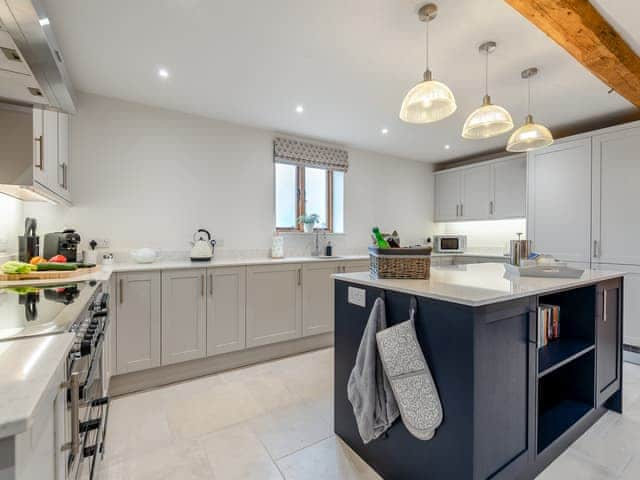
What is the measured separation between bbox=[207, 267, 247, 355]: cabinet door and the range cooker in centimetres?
115

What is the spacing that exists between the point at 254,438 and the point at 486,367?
4.68 feet

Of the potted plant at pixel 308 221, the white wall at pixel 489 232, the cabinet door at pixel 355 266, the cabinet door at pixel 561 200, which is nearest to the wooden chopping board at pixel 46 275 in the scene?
the potted plant at pixel 308 221

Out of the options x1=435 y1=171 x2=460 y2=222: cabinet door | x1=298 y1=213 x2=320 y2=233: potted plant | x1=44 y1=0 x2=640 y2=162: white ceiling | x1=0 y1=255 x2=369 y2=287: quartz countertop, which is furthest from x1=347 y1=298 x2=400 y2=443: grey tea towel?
x1=435 y1=171 x2=460 y2=222: cabinet door

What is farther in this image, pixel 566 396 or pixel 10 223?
pixel 10 223

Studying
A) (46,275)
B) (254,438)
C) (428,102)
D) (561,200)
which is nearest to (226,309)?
(254,438)

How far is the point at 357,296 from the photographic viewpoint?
65.4 inches

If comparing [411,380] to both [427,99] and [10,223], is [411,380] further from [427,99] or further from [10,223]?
[10,223]

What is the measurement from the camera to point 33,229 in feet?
7.61

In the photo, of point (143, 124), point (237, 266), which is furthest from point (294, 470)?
point (143, 124)

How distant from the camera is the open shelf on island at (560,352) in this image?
1.56 metres

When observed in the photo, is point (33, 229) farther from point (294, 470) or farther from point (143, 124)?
point (294, 470)

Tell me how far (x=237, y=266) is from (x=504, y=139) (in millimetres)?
3866

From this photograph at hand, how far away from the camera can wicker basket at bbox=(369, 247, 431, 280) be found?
160 cm

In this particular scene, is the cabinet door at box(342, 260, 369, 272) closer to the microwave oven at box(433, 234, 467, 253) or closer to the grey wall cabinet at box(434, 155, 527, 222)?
the microwave oven at box(433, 234, 467, 253)
